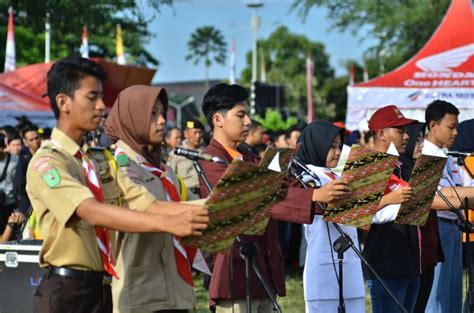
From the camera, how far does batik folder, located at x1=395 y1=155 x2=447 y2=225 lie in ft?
20.5

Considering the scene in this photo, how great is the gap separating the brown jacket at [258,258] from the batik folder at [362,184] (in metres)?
0.27

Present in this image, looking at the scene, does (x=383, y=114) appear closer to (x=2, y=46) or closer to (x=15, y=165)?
(x=15, y=165)

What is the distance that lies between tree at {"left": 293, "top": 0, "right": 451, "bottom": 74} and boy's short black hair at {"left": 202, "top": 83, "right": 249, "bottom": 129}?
18649 mm

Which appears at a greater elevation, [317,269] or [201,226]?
[201,226]

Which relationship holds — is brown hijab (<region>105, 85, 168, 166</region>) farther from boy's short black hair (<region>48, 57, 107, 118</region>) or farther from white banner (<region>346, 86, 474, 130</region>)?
white banner (<region>346, 86, 474, 130</region>)

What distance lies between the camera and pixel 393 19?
1003 inches

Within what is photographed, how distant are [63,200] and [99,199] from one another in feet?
0.76

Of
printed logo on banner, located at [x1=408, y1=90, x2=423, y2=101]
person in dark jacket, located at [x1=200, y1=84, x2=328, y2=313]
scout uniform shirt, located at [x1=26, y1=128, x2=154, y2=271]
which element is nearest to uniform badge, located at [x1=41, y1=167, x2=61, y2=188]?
scout uniform shirt, located at [x1=26, y1=128, x2=154, y2=271]

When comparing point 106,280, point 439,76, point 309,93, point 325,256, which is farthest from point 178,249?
point 309,93

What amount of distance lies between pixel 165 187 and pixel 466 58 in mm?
11553

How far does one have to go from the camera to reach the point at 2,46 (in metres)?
27.0

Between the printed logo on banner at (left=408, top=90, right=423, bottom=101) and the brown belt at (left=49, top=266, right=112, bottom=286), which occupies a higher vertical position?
the printed logo on banner at (left=408, top=90, right=423, bottom=101)

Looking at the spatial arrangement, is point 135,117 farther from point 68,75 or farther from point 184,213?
point 184,213

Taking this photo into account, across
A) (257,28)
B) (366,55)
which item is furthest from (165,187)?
(257,28)
